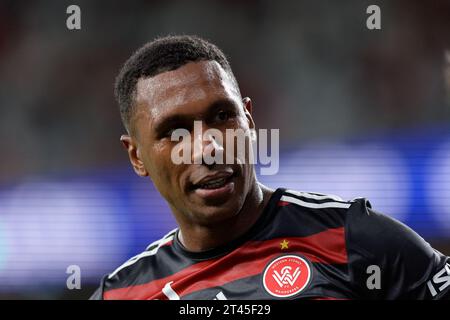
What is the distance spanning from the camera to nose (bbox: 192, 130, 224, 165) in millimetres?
1854

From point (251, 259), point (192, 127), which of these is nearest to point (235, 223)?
point (251, 259)

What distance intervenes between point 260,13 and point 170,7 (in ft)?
1.86

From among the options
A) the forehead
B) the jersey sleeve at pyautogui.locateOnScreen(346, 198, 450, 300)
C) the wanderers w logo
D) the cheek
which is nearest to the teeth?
the cheek

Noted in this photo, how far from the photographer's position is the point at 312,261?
1.93 meters

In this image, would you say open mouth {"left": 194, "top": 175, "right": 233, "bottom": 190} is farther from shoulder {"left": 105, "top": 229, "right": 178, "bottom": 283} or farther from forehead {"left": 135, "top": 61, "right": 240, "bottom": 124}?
shoulder {"left": 105, "top": 229, "right": 178, "bottom": 283}

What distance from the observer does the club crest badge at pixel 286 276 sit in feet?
6.23

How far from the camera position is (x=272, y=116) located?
365 centimetres

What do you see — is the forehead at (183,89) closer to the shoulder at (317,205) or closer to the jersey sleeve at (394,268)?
the shoulder at (317,205)

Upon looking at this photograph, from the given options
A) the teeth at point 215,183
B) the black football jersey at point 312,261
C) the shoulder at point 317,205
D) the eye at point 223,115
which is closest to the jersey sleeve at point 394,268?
the black football jersey at point 312,261

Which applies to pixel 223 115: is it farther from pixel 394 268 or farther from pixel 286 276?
pixel 394 268

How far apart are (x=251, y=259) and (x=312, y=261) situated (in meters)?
0.21

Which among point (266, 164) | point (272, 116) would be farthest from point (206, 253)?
point (272, 116)

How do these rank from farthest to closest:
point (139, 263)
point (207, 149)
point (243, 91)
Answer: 1. point (243, 91)
2. point (139, 263)
3. point (207, 149)

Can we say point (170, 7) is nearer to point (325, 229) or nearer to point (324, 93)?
point (324, 93)
